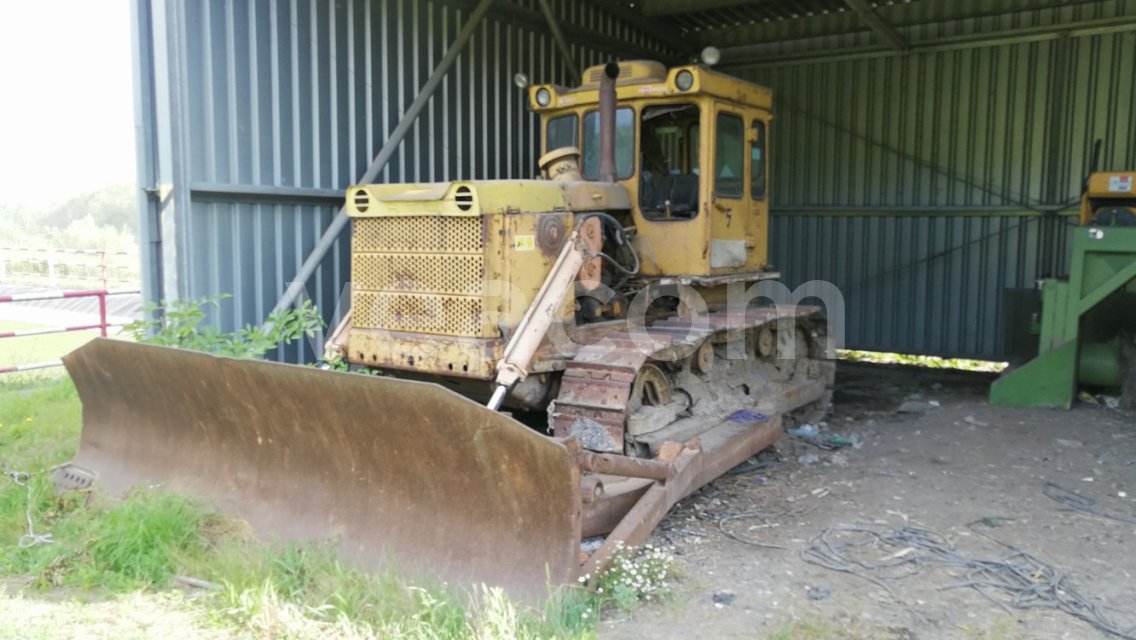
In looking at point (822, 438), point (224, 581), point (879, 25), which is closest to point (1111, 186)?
point (879, 25)

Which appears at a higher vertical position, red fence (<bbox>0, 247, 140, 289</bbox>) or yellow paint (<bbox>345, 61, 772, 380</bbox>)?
yellow paint (<bbox>345, 61, 772, 380</bbox>)

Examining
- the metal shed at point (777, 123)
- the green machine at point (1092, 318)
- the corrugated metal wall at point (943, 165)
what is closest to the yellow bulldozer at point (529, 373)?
the metal shed at point (777, 123)

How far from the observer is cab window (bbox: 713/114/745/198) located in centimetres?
646

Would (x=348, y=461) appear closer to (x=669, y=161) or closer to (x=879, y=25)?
(x=669, y=161)

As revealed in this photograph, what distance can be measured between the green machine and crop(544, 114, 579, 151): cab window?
4305 millimetres

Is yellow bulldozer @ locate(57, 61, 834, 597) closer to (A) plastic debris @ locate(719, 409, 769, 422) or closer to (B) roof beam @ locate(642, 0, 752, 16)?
(A) plastic debris @ locate(719, 409, 769, 422)

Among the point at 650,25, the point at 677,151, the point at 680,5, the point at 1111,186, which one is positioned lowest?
the point at 1111,186

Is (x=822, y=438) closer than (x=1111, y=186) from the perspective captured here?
Yes

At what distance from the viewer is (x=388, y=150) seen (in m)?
7.73

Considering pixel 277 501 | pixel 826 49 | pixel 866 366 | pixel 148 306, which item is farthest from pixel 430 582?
pixel 826 49

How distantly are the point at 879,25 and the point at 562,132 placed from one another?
5158 millimetres

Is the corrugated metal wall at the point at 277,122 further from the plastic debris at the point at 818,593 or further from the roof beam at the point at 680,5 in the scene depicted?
the plastic debris at the point at 818,593

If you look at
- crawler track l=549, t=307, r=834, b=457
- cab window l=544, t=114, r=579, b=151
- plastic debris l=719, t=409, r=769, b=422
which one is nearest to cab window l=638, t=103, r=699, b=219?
cab window l=544, t=114, r=579, b=151

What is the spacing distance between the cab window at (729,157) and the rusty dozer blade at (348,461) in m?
3.44
